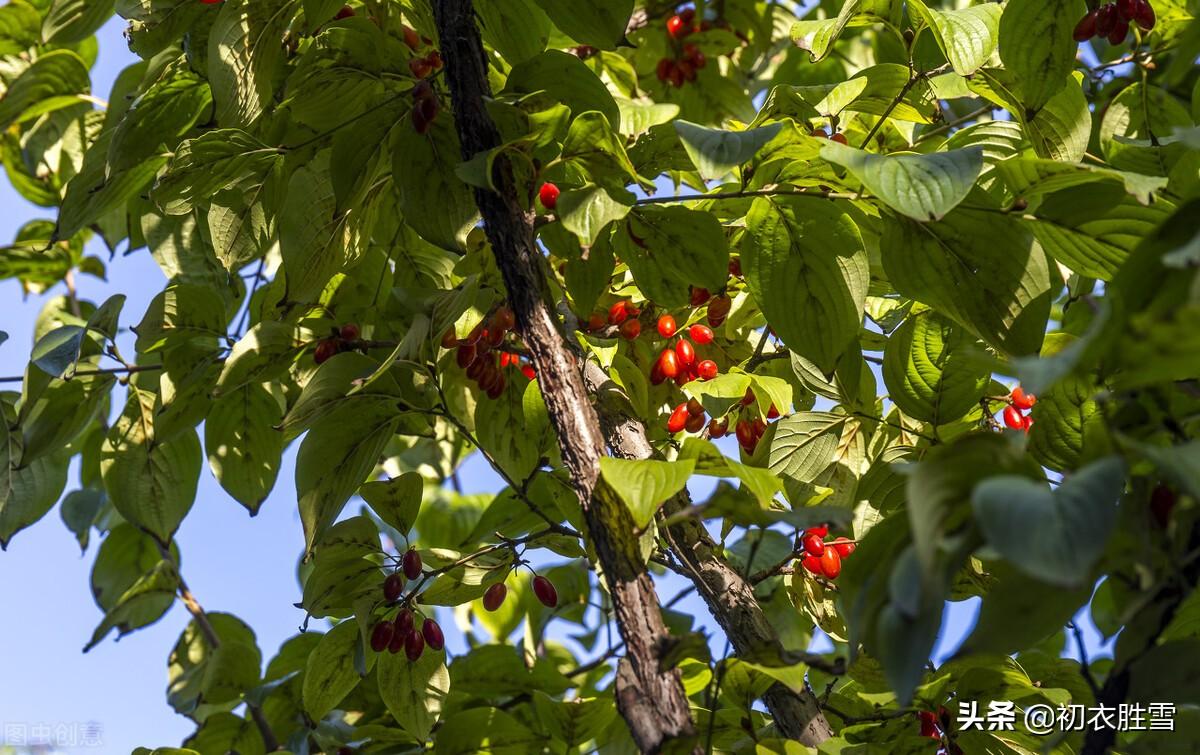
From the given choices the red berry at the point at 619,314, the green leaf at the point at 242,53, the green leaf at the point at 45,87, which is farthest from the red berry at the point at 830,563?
the green leaf at the point at 45,87

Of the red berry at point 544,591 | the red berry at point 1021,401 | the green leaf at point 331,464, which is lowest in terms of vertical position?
the red berry at point 544,591

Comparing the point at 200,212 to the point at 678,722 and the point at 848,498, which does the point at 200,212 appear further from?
the point at 678,722

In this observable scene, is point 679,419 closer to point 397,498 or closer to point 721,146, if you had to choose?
point 397,498

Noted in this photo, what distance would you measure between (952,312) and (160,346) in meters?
1.35

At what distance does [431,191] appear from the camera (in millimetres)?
1479

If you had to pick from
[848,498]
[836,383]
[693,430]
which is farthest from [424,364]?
[848,498]

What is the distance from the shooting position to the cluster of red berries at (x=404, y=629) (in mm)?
1443

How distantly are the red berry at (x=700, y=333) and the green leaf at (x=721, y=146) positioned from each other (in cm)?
60

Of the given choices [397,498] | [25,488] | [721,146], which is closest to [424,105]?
[721,146]

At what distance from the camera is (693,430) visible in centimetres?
167

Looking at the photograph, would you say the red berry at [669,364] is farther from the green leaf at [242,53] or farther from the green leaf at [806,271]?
the green leaf at [242,53]

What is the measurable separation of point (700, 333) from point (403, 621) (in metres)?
0.68

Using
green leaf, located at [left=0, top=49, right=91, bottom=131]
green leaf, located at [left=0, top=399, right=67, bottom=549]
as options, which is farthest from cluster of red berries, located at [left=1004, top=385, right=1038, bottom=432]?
green leaf, located at [left=0, top=49, right=91, bottom=131]

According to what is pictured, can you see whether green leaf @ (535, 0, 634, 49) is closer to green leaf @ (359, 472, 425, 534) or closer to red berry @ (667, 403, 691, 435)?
red berry @ (667, 403, 691, 435)
